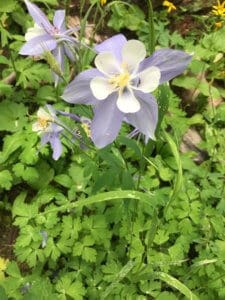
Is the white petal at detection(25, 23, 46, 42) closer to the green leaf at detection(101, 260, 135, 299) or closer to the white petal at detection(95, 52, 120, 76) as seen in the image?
the white petal at detection(95, 52, 120, 76)

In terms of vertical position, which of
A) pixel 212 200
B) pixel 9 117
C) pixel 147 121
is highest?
pixel 147 121

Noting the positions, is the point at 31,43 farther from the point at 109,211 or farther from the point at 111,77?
the point at 109,211

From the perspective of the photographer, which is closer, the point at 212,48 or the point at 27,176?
the point at 27,176

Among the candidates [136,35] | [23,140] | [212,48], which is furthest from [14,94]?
[212,48]

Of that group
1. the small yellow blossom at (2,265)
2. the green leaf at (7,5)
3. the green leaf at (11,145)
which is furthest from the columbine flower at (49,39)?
the green leaf at (7,5)

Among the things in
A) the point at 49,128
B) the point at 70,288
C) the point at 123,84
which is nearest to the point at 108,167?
the point at 49,128

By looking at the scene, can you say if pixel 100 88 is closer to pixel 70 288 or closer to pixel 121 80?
pixel 121 80
